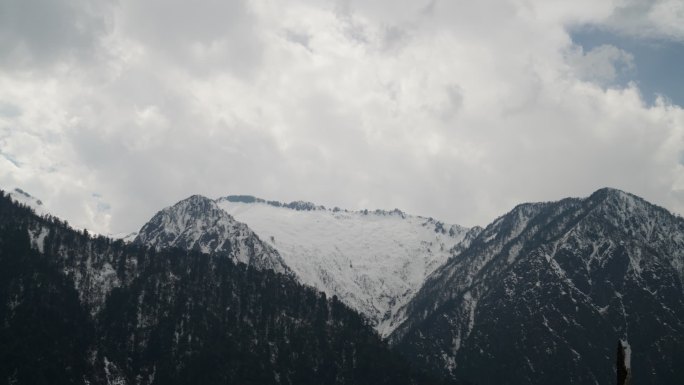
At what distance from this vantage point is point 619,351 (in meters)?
16.7

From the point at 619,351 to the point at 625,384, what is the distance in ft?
3.79

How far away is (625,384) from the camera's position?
17.2 metres
